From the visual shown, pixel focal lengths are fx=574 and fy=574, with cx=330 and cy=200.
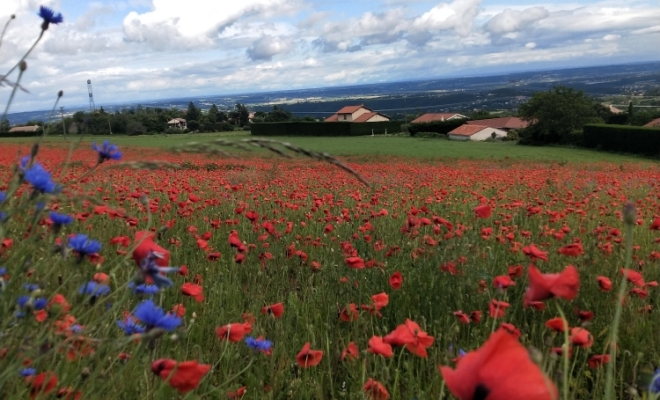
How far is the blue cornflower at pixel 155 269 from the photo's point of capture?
100 centimetres

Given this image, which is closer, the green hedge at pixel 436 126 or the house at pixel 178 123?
the green hedge at pixel 436 126

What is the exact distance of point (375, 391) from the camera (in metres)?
1.50

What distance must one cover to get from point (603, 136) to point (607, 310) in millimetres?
40654

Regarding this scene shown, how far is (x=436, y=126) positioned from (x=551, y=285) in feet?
217

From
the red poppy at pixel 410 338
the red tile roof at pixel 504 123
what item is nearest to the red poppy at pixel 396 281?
the red poppy at pixel 410 338

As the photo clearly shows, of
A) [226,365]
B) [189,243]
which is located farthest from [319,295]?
[189,243]

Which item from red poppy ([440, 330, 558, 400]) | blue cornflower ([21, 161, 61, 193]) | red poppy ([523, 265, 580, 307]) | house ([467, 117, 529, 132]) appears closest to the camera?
red poppy ([440, 330, 558, 400])

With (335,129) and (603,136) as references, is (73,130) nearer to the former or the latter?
(603,136)

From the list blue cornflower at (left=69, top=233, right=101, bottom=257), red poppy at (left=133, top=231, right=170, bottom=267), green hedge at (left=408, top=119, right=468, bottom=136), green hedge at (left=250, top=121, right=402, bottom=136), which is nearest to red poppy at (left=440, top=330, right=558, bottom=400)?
red poppy at (left=133, top=231, right=170, bottom=267)

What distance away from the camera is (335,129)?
58594 millimetres

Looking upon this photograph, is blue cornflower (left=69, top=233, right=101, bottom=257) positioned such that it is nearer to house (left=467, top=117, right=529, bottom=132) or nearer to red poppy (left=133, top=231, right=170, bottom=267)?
red poppy (left=133, top=231, right=170, bottom=267)

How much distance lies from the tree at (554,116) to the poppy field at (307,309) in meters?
47.2

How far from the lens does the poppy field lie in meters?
1.06

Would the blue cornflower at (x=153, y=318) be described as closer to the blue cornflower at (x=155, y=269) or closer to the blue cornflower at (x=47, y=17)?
the blue cornflower at (x=155, y=269)
